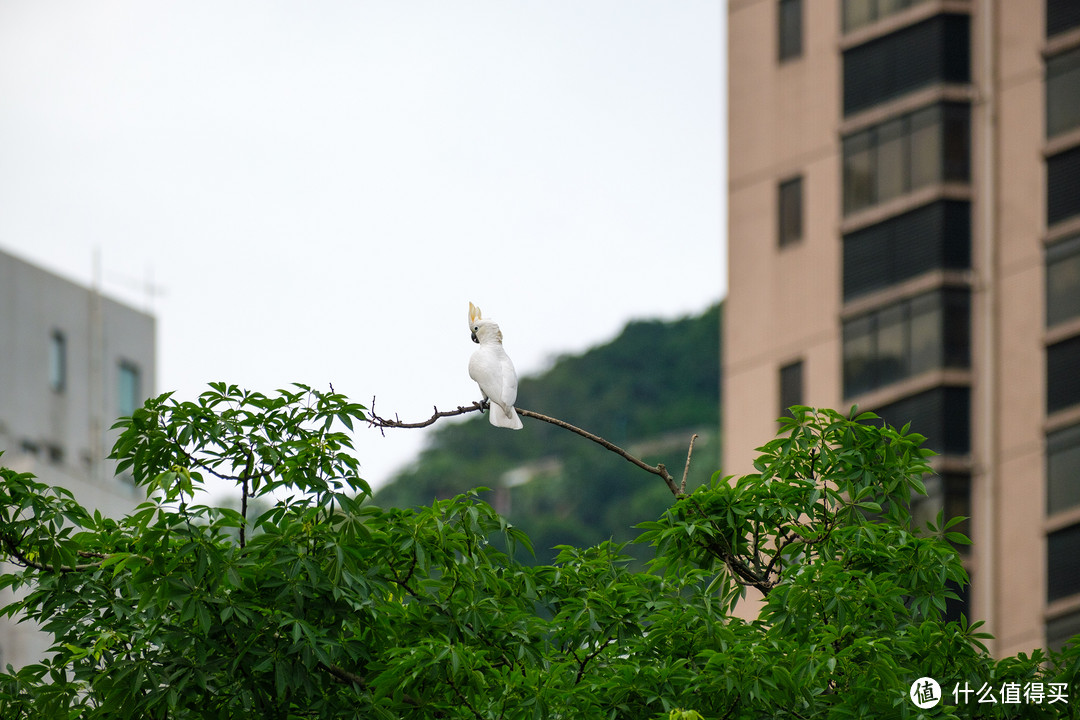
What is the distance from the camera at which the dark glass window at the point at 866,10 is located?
36031 mm

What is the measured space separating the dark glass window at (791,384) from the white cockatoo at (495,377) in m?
26.8

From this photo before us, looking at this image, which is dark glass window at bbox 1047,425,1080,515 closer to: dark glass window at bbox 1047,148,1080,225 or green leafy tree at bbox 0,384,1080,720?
dark glass window at bbox 1047,148,1080,225

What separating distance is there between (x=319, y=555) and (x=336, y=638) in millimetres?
508

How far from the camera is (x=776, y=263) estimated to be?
37031 millimetres

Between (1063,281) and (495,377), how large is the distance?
1032 inches

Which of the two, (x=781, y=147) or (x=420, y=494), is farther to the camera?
(x=420, y=494)

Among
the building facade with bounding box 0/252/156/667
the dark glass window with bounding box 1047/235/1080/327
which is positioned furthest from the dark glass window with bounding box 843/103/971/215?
the building facade with bounding box 0/252/156/667

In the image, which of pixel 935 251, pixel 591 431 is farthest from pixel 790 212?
pixel 591 431

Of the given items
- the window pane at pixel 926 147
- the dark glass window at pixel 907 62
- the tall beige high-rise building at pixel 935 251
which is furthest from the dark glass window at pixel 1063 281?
the dark glass window at pixel 907 62

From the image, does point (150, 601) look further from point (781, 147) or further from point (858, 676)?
point (781, 147)

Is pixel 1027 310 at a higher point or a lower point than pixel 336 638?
higher

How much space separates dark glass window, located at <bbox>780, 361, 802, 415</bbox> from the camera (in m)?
36.6

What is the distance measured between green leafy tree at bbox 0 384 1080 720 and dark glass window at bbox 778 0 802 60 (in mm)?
27969

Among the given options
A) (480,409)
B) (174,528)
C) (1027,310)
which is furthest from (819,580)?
(1027,310)
